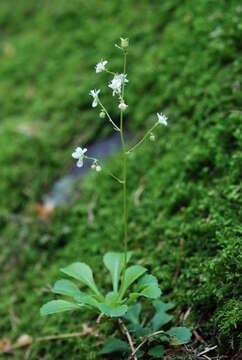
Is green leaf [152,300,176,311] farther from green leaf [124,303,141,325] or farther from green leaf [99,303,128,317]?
green leaf [99,303,128,317]

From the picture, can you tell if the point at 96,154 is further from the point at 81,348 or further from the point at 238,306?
the point at 238,306

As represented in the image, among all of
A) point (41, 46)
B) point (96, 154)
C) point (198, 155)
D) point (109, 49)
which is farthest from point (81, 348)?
point (41, 46)

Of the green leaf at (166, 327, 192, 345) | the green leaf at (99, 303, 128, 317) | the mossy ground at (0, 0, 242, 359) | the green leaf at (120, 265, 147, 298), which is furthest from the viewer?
the mossy ground at (0, 0, 242, 359)

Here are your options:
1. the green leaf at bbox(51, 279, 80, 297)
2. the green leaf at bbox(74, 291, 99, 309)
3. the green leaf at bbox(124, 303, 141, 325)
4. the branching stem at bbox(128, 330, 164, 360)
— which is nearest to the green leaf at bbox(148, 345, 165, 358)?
the branching stem at bbox(128, 330, 164, 360)

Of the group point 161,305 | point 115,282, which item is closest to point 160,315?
point 161,305

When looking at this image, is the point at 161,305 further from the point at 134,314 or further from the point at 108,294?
the point at 108,294

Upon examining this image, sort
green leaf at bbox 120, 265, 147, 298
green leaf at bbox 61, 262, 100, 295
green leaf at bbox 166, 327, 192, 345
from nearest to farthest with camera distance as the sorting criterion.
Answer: green leaf at bbox 166, 327, 192, 345, green leaf at bbox 120, 265, 147, 298, green leaf at bbox 61, 262, 100, 295

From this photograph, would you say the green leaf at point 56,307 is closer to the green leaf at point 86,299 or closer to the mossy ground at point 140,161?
the green leaf at point 86,299
